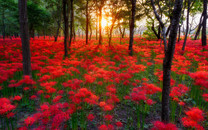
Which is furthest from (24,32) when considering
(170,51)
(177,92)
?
(177,92)

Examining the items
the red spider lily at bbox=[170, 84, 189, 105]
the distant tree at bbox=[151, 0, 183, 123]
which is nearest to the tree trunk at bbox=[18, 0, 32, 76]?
the distant tree at bbox=[151, 0, 183, 123]

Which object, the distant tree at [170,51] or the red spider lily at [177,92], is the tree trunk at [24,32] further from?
the red spider lily at [177,92]

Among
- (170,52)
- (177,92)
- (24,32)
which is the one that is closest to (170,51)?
(170,52)

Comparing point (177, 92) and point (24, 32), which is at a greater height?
point (24, 32)

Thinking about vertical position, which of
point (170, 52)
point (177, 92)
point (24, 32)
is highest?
point (24, 32)

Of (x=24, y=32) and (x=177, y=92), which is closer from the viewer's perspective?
(x=177, y=92)

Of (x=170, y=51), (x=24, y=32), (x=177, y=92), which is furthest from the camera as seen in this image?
(x=24, y=32)

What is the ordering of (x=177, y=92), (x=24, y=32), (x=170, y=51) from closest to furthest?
(x=170, y=51), (x=177, y=92), (x=24, y=32)

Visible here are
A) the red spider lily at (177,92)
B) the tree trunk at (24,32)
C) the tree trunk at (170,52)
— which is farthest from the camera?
the tree trunk at (24,32)

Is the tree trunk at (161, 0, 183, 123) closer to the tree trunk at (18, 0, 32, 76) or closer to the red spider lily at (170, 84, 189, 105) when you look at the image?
the red spider lily at (170, 84, 189, 105)

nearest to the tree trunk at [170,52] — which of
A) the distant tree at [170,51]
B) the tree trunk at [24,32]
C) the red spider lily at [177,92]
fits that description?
the distant tree at [170,51]

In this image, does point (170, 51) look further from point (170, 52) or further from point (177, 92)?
point (177, 92)

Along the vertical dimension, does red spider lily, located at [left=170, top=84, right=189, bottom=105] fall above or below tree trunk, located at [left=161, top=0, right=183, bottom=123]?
below

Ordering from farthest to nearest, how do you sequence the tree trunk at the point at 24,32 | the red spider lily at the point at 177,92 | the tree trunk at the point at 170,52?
the tree trunk at the point at 24,32
the red spider lily at the point at 177,92
the tree trunk at the point at 170,52
